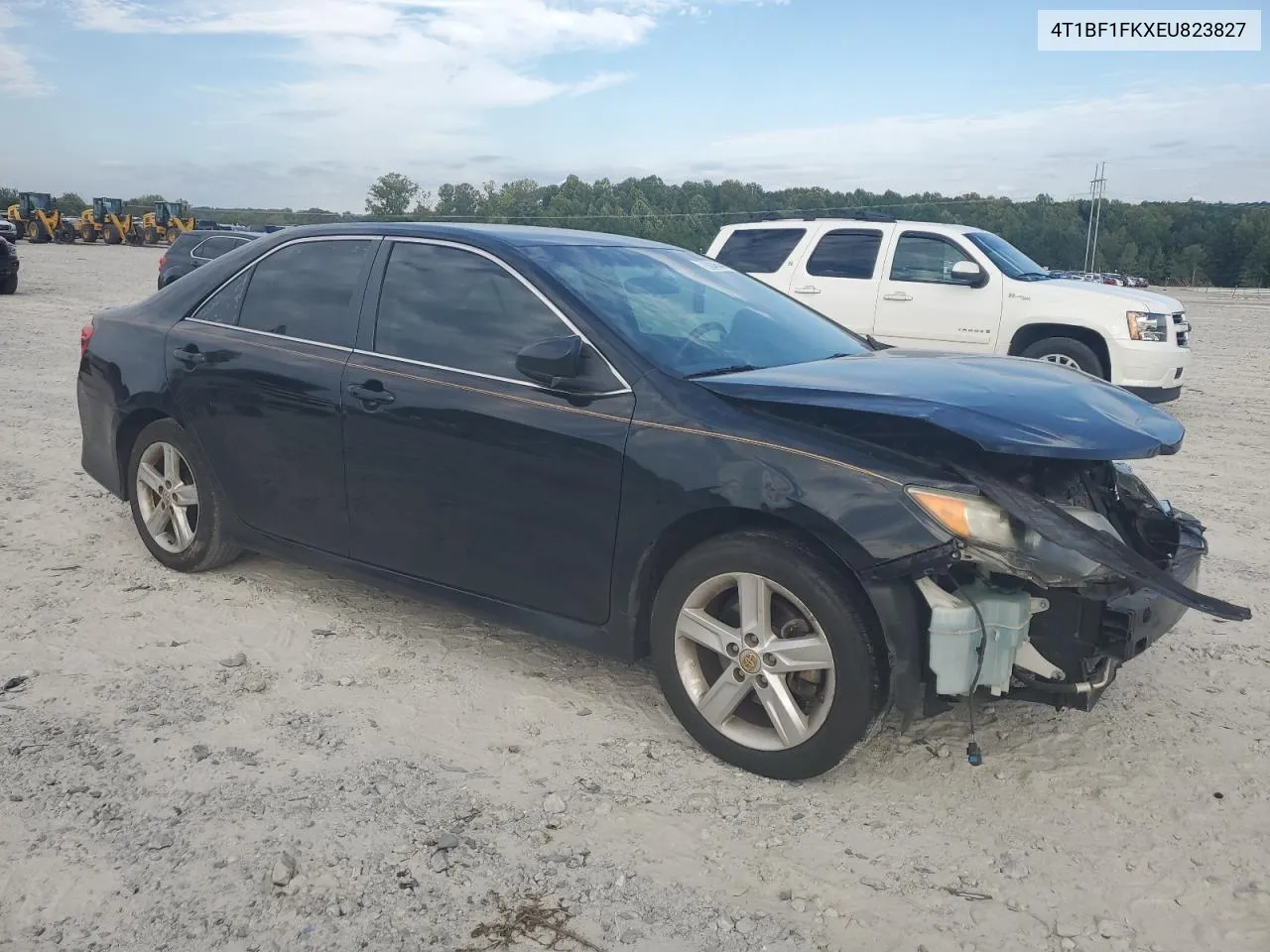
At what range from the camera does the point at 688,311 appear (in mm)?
4090

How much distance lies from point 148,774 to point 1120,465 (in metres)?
3.58

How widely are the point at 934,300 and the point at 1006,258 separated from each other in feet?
3.18

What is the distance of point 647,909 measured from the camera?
271cm

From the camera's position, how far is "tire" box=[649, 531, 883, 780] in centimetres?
309

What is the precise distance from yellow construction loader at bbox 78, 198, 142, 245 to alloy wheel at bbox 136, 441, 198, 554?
166 ft

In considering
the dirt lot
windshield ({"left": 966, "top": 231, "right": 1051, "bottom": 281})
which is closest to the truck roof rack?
windshield ({"left": 966, "top": 231, "right": 1051, "bottom": 281})

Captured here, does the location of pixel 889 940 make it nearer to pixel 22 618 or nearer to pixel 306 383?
pixel 306 383

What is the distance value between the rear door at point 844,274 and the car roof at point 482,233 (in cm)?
638

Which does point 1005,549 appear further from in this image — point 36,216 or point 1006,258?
point 36,216

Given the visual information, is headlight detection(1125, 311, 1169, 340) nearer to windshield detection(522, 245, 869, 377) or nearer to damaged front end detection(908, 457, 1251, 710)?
windshield detection(522, 245, 869, 377)

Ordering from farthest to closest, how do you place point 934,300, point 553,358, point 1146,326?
point 934,300 < point 1146,326 < point 553,358

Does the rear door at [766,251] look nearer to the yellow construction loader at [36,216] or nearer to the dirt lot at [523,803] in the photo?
the dirt lot at [523,803]

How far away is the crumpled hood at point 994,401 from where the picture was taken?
3.03m

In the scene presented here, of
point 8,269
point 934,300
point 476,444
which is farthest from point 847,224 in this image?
point 8,269
